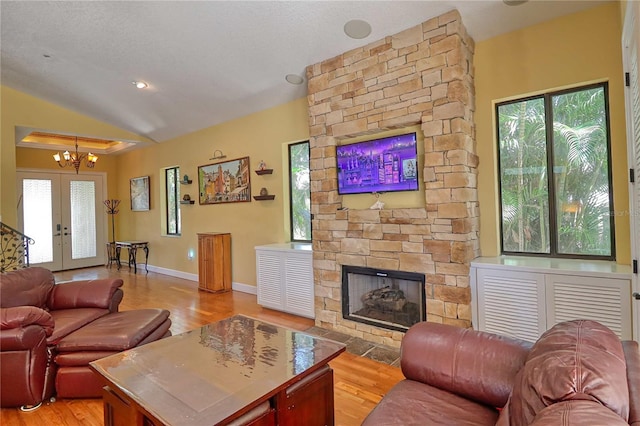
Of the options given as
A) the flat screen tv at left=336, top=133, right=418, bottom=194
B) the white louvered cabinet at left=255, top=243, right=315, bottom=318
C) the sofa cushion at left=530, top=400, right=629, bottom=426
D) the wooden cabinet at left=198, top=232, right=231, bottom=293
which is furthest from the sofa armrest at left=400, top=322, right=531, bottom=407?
the wooden cabinet at left=198, top=232, right=231, bottom=293

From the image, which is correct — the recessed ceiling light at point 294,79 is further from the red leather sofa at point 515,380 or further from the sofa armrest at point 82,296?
the red leather sofa at point 515,380

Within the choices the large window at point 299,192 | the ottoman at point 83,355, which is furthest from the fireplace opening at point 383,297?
the ottoman at point 83,355

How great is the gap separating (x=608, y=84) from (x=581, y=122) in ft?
1.08

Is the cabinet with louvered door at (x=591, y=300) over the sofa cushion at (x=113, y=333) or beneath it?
over

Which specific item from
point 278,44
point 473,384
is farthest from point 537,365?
point 278,44

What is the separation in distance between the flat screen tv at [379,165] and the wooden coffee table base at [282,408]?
207cm

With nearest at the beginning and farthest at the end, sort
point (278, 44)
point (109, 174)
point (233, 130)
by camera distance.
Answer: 1. point (278, 44)
2. point (233, 130)
3. point (109, 174)

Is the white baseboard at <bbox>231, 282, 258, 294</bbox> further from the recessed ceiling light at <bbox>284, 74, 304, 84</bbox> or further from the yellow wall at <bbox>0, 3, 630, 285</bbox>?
the recessed ceiling light at <bbox>284, 74, 304, 84</bbox>

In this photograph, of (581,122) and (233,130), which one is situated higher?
(233,130)

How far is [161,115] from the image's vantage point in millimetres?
5988

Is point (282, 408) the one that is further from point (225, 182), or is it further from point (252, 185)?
point (225, 182)

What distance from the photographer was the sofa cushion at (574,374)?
0.87 metres

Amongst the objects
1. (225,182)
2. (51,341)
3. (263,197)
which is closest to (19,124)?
(225,182)

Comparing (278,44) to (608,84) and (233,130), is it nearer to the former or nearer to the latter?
(233,130)
